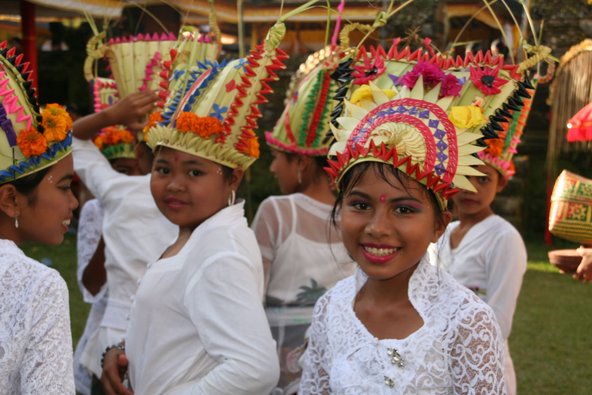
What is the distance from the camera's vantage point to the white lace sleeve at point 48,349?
82.0 inches

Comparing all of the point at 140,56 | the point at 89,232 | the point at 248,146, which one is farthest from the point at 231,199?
the point at 89,232

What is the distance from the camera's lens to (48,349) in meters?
2.10

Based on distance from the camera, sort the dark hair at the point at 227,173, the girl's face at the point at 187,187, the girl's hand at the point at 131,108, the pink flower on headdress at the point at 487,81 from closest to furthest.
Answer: the pink flower on headdress at the point at 487,81 → the girl's face at the point at 187,187 → the dark hair at the point at 227,173 → the girl's hand at the point at 131,108

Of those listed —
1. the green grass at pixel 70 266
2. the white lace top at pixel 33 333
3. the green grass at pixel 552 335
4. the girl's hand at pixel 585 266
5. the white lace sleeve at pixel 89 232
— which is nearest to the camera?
the white lace top at pixel 33 333

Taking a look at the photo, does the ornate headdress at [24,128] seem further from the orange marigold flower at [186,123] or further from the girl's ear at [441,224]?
the girl's ear at [441,224]

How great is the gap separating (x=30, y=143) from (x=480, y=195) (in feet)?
7.34

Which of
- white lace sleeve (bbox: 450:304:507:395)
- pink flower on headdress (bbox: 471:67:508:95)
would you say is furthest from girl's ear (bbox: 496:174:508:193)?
white lace sleeve (bbox: 450:304:507:395)

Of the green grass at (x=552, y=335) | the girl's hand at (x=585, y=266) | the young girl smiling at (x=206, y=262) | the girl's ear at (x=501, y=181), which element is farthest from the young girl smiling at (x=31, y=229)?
the green grass at (x=552, y=335)

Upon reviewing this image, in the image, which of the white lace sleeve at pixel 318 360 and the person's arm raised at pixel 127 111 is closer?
the white lace sleeve at pixel 318 360

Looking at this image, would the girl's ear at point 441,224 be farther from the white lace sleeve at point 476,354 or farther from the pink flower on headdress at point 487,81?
the pink flower on headdress at point 487,81

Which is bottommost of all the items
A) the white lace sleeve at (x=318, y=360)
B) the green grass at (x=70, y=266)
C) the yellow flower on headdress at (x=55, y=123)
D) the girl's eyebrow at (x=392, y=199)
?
the green grass at (x=70, y=266)

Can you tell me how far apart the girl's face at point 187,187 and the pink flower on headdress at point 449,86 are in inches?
34.0

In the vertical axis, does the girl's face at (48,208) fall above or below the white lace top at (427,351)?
above

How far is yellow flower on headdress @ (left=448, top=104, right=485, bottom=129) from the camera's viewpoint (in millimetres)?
2348
